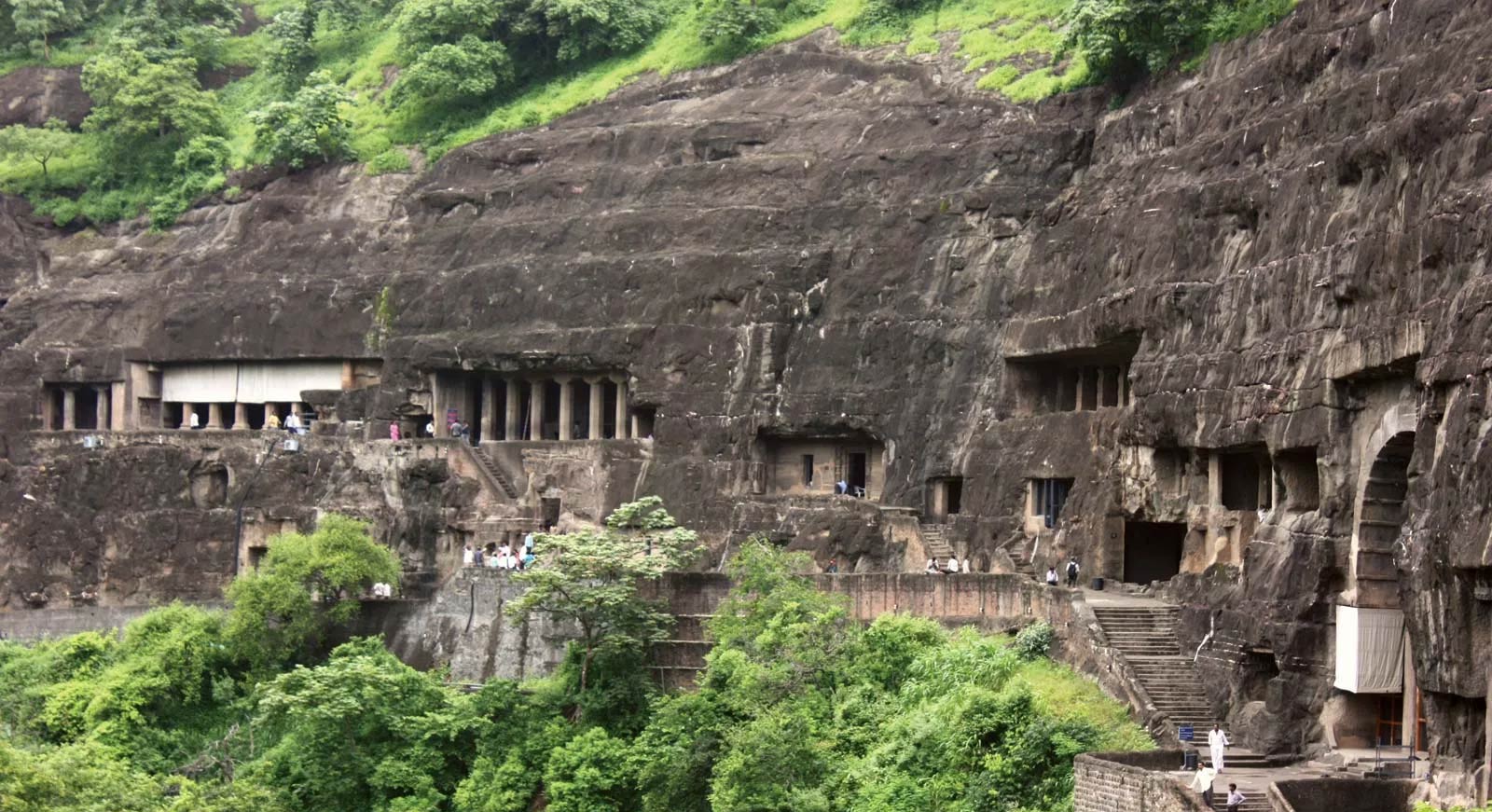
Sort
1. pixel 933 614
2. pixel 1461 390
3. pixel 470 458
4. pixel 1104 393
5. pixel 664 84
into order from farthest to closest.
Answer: pixel 664 84 → pixel 470 458 → pixel 1104 393 → pixel 933 614 → pixel 1461 390

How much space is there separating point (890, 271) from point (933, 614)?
414 inches

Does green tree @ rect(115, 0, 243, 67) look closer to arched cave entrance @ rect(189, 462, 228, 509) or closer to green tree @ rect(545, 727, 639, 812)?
arched cave entrance @ rect(189, 462, 228, 509)

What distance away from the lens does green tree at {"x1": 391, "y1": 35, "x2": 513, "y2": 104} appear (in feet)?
242

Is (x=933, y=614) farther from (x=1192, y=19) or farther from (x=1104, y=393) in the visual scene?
(x=1192, y=19)

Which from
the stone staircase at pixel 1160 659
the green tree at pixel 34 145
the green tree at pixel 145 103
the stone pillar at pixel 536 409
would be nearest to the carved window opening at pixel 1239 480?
the stone staircase at pixel 1160 659

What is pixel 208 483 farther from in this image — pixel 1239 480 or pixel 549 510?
pixel 1239 480

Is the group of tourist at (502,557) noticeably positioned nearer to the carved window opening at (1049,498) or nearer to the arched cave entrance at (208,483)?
the arched cave entrance at (208,483)

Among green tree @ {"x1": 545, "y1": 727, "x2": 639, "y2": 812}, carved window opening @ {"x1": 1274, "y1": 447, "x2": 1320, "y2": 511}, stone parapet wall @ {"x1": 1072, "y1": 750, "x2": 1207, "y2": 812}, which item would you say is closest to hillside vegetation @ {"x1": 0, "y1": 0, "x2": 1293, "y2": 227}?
carved window opening @ {"x1": 1274, "y1": 447, "x2": 1320, "y2": 511}

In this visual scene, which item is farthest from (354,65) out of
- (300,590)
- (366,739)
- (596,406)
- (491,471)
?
(366,739)

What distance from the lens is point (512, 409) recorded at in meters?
63.0

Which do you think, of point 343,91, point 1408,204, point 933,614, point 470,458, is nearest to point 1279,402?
point 1408,204

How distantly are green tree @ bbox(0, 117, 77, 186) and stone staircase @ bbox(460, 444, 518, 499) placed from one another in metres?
24.6

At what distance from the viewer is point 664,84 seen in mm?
68750

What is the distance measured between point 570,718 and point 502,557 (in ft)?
23.3
